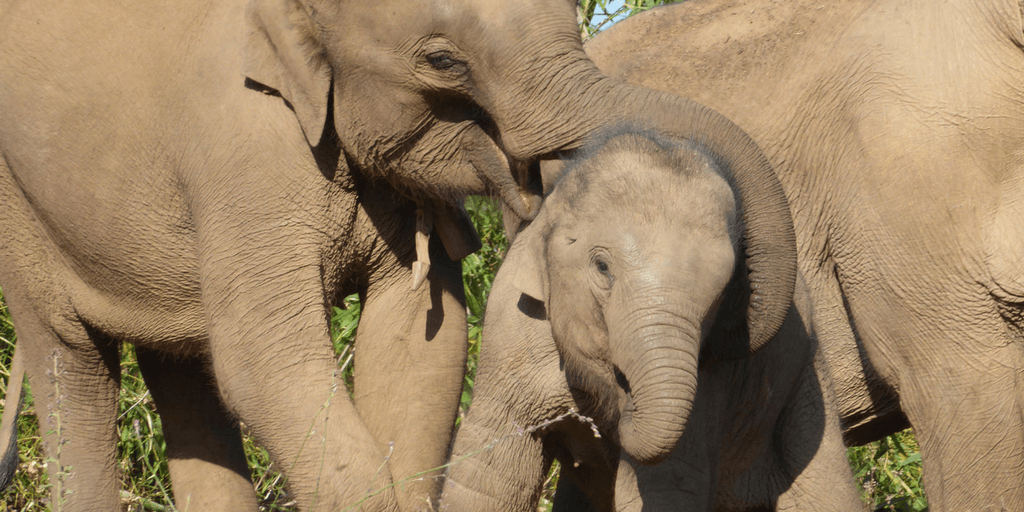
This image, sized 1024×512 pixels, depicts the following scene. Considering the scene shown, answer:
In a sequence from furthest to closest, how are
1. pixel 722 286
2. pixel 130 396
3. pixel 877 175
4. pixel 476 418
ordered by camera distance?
pixel 130 396
pixel 877 175
pixel 476 418
pixel 722 286

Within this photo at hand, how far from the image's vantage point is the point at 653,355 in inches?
96.4

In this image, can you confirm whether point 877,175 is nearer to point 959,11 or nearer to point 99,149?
point 959,11

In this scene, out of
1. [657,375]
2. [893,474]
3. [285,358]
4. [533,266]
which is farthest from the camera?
[893,474]

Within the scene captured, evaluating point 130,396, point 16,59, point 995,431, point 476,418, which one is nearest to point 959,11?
point 995,431

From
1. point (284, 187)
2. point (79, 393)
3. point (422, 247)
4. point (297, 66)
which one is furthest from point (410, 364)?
point (79, 393)

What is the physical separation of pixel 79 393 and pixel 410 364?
1.00m

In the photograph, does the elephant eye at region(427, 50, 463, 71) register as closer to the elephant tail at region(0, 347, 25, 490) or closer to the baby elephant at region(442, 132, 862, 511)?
the baby elephant at region(442, 132, 862, 511)

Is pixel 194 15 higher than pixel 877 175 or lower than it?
higher

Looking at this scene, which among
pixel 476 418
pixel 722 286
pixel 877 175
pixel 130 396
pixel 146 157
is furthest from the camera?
pixel 130 396

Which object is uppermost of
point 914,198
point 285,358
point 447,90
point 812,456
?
point 447,90

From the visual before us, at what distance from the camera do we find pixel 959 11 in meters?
3.14

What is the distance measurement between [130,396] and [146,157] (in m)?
1.62

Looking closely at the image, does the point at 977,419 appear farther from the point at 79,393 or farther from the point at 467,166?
the point at 79,393

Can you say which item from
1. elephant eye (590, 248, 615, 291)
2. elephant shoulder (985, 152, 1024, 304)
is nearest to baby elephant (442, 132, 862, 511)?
elephant eye (590, 248, 615, 291)
